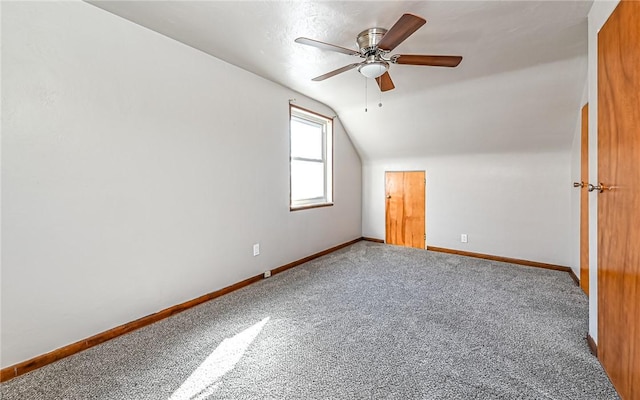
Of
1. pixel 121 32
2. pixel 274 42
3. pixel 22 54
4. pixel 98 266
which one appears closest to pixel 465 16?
pixel 274 42

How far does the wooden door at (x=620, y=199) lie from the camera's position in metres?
1.25

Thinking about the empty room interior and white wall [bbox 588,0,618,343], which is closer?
the empty room interior

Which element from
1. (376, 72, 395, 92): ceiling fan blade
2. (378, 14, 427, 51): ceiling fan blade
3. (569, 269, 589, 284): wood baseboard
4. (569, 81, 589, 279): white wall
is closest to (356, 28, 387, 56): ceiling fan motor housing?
(378, 14, 427, 51): ceiling fan blade

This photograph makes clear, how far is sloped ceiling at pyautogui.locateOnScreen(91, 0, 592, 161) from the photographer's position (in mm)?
1863

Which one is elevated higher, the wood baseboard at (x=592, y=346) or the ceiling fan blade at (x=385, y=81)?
the ceiling fan blade at (x=385, y=81)

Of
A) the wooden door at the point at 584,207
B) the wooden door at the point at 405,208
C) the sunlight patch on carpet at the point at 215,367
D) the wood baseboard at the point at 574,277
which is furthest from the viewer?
the wooden door at the point at 405,208

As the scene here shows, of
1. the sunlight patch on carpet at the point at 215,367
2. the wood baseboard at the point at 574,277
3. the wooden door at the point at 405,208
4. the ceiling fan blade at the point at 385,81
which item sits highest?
the ceiling fan blade at the point at 385,81

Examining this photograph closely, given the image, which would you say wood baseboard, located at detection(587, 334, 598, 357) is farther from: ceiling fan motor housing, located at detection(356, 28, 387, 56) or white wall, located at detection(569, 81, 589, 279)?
ceiling fan motor housing, located at detection(356, 28, 387, 56)

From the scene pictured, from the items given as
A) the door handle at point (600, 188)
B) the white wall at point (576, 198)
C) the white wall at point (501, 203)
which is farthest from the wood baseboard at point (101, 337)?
the white wall at point (576, 198)

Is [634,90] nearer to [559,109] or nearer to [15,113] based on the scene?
[559,109]

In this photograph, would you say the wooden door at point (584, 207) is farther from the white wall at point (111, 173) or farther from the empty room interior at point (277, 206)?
the white wall at point (111, 173)

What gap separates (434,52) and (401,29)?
3.17 ft

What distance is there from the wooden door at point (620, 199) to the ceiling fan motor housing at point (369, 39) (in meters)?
1.27

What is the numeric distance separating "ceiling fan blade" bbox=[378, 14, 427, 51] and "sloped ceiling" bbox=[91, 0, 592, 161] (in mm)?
224
